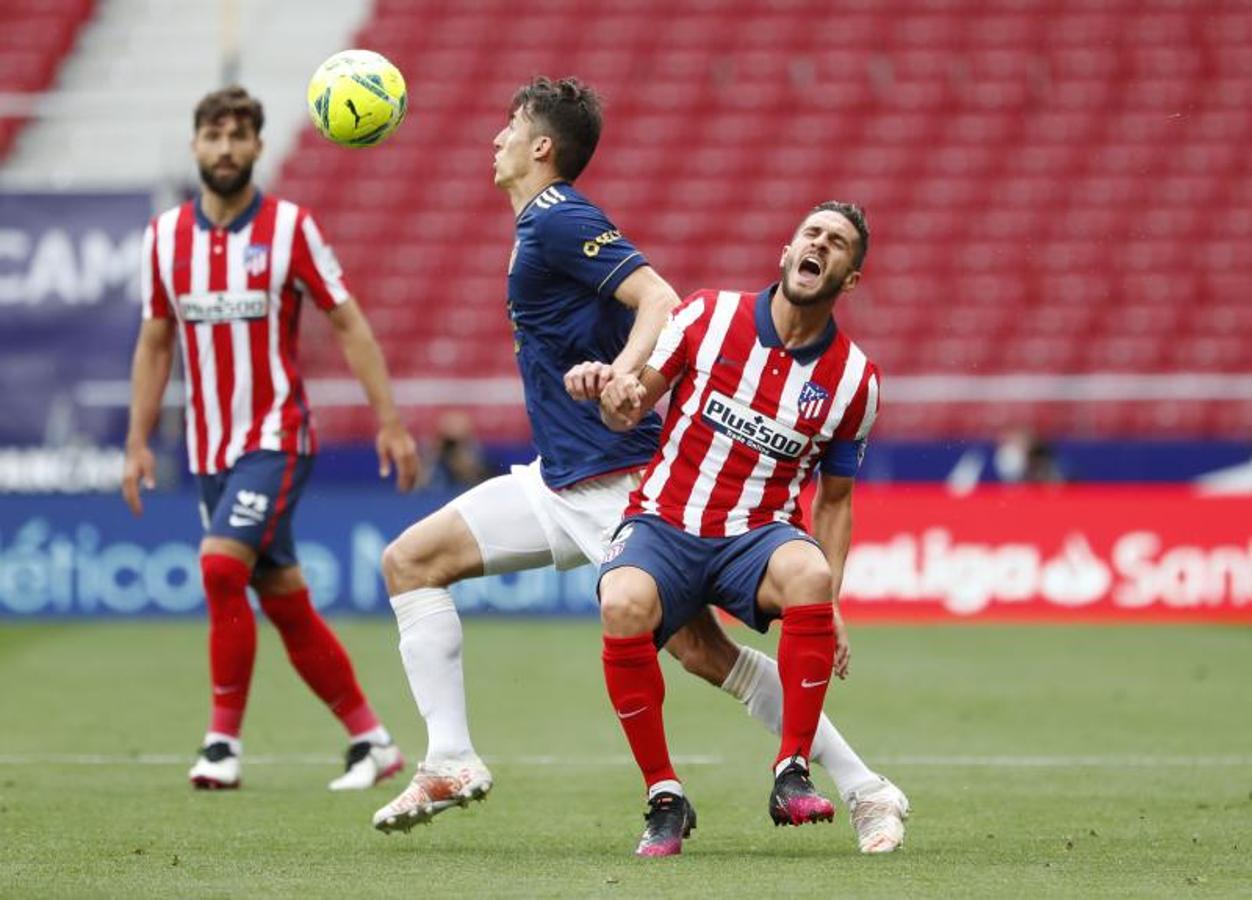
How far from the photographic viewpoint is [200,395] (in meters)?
8.07

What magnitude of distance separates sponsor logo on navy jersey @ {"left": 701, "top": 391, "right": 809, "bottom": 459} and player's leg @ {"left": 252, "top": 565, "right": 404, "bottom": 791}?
233 centimetres

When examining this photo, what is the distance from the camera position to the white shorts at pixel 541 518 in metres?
6.57

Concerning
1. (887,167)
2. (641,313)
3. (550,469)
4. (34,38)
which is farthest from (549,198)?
(34,38)

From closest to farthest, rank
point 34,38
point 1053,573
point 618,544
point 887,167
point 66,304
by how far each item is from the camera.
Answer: point 618,544 < point 1053,573 < point 66,304 < point 887,167 < point 34,38

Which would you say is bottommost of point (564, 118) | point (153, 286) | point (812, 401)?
point (812, 401)

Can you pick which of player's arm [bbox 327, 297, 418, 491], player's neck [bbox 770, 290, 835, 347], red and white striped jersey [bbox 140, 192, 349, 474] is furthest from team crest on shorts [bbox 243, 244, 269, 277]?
player's neck [bbox 770, 290, 835, 347]

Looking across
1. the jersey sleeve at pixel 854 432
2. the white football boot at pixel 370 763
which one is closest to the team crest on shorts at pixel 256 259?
the white football boot at pixel 370 763

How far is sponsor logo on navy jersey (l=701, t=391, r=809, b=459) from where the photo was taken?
6.25 m

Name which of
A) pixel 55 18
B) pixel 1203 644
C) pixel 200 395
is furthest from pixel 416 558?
pixel 55 18

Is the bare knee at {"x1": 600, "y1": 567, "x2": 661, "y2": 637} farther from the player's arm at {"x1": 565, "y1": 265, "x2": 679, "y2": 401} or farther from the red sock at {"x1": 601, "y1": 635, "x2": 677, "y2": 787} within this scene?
the player's arm at {"x1": 565, "y1": 265, "x2": 679, "y2": 401}

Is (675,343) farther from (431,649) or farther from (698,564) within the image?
(431,649)

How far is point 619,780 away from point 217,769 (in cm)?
141

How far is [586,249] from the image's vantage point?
6.38 metres

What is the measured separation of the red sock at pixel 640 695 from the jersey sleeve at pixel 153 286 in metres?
2.80
